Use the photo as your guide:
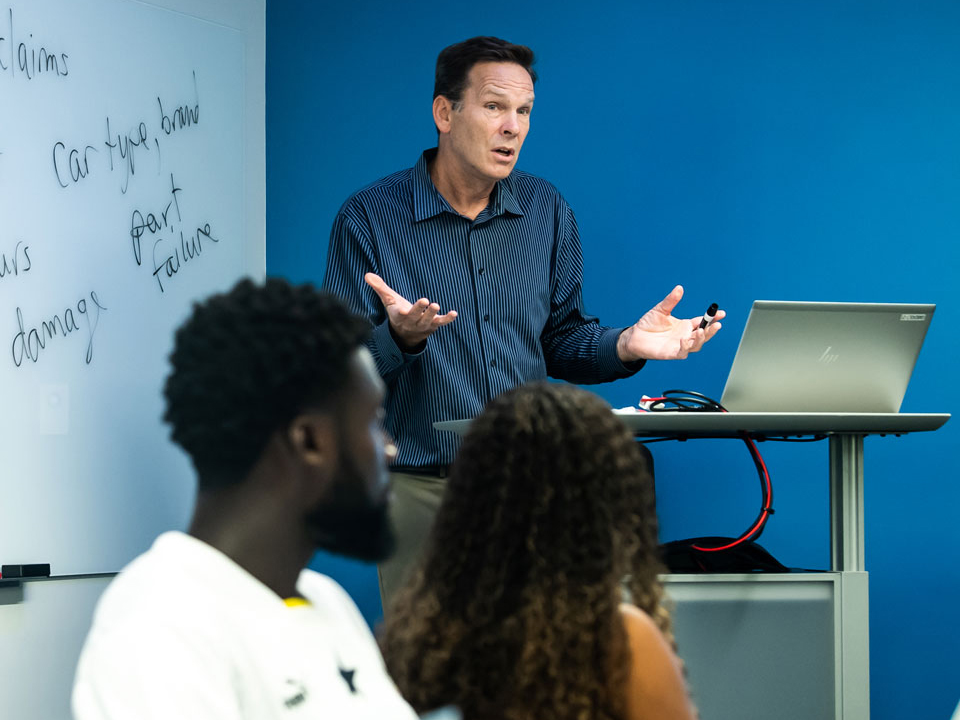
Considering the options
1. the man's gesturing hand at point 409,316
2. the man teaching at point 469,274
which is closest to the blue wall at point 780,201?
the man teaching at point 469,274

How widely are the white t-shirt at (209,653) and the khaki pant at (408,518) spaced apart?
166 cm

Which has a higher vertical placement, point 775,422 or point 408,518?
point 775,422

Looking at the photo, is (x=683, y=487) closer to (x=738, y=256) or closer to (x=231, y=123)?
(x=738, y=256)

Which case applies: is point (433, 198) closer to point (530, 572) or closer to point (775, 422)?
point (775, 422)

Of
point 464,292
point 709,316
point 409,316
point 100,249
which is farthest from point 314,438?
point 100,249

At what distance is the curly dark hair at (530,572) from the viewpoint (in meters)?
1.14

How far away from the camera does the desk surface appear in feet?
6.94

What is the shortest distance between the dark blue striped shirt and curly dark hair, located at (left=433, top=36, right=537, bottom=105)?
0.18m

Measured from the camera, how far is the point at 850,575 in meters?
2.29

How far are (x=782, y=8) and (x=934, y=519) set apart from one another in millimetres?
1649

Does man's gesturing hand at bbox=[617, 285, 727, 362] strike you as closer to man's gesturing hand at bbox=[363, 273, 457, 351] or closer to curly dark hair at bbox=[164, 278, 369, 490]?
man's gesturing hand at bbox=[363, 273, 457, 351]

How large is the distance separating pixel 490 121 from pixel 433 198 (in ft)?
0.76

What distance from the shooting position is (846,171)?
11.7 feet

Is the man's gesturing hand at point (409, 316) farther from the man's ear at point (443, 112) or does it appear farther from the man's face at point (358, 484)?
the man's face at point (358, 484)
